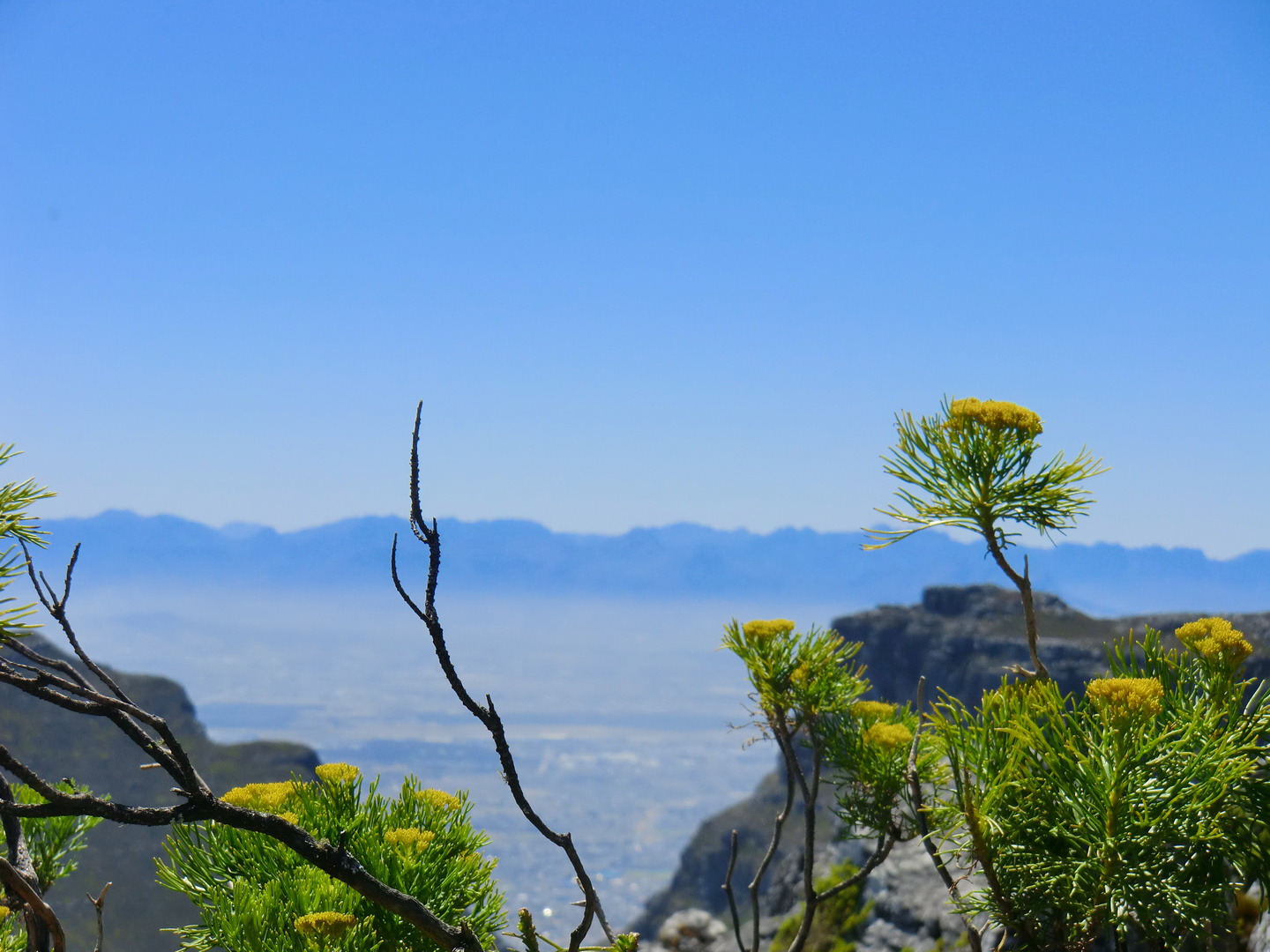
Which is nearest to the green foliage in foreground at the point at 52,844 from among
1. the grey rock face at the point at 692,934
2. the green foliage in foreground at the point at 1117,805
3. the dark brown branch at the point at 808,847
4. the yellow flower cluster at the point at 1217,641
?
the dark brown branch at the point at 808,847

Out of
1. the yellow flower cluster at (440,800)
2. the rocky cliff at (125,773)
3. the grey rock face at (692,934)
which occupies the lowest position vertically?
the rocky cliff at (125,773)

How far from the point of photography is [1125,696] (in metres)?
2.45

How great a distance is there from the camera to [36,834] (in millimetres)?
3883

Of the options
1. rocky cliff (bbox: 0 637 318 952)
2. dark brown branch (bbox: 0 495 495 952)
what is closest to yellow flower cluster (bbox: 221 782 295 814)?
dark brown branch (bbox: 0 495 495 952)

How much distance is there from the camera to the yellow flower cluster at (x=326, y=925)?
7.41 feet

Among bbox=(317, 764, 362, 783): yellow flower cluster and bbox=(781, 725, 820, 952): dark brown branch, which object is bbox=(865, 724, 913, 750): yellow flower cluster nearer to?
bbox=(781, 725, 820, 952): dark brown branch

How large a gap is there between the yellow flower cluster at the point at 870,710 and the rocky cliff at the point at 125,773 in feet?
332

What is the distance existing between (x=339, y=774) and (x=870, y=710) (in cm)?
284

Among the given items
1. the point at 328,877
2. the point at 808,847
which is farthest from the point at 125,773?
the point at 328,877

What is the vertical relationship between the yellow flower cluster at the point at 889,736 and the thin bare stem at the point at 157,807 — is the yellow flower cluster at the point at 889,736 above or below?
below

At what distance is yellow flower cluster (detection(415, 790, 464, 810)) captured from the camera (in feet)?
10.8

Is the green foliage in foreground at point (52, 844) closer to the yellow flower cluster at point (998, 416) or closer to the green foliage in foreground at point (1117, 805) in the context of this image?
the green foliage in foreground at point (1117, 805)

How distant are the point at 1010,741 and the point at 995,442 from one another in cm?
120

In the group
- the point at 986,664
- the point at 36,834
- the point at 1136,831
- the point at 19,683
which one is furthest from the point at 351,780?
the point at 986,664
